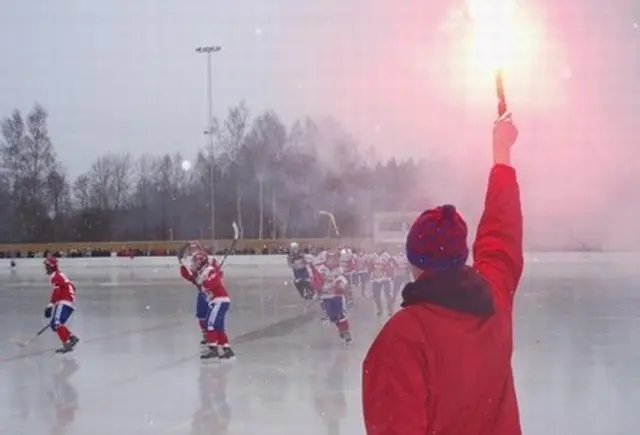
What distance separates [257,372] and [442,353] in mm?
8437

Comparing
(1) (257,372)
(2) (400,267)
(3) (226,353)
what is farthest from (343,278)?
(2) (400,267)

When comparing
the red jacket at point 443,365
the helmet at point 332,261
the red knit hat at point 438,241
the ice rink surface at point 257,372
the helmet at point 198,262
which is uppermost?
the red knit hat at point 438,241

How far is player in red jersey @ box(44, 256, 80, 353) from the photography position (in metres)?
13.0

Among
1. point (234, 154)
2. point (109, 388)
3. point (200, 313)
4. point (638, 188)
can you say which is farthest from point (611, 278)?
point (234, 154)

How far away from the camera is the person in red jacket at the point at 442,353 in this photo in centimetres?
248

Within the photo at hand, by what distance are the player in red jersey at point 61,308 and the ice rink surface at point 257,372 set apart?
9.1 inches

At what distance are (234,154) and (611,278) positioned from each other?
41488mm

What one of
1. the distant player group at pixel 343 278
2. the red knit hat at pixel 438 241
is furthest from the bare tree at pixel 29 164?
the red knit hat at pixel 438 241

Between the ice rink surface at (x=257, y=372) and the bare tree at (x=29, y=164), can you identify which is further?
the bare tree at (x=29, y=164)

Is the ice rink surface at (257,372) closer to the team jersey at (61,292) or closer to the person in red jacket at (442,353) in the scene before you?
the team jersey at (61,292)

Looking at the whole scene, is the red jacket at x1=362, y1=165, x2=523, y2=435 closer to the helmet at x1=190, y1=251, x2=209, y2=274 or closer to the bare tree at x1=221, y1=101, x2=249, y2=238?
the helmet at x1=190, y1=251, x2=209, y2=274

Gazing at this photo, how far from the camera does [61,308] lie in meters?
13.2

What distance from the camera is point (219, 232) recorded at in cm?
6512

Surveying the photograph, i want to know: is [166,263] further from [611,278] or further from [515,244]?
[515,244]
